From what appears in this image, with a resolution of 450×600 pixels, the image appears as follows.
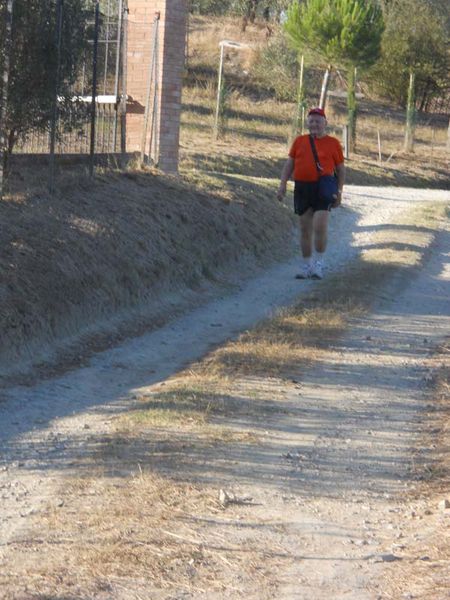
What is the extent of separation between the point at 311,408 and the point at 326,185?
494 centimetres

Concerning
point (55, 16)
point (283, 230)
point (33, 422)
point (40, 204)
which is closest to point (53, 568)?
point (33, 422)

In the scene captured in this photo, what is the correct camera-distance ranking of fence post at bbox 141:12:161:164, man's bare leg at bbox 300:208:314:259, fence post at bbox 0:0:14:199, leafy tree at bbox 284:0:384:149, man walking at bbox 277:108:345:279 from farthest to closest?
leafy tree at bbox 284:0:384:149
fence post at bbox 141:12:161:164
man's bare leg at bbox 300:208:314:259
man walking at bbox 277:108:345:279
fence post at bbox 0:0:14:199

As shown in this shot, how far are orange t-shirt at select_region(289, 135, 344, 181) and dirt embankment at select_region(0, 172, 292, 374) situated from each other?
1.41 m

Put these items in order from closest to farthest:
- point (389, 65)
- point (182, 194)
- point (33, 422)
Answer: point (33, 422) < point (182, 194) < point (389, 65)

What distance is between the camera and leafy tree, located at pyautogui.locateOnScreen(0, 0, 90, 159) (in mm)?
10336

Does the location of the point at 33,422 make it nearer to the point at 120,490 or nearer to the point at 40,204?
the point at 120,490

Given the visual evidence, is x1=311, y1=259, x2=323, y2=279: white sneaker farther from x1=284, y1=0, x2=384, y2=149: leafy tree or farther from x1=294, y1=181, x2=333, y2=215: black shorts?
x1=284, y1=0, x2=384, y2=149: leafy tree

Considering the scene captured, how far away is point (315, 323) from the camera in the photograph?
9.12 metres

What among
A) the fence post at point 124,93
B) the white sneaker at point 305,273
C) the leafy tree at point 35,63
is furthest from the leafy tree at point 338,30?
the leafy tree at point 35,63

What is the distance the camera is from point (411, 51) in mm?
44031

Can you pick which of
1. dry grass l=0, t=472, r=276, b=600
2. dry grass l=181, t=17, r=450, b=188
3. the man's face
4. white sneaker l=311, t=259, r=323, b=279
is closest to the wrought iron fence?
the man's face

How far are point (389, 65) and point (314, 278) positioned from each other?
34.4m

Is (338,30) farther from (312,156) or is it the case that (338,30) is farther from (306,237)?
(312,156)


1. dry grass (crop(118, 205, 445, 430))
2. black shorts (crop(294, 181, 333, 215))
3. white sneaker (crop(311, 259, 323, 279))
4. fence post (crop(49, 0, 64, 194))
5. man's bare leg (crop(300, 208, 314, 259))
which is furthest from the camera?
white sneaker (crop(311, 259, 323, 279))
